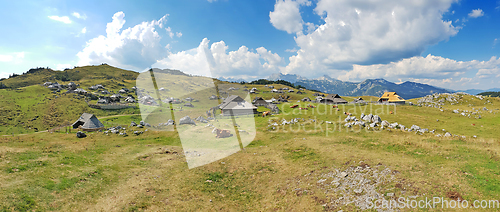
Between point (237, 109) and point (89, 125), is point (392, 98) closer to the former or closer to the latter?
point (237, 109)

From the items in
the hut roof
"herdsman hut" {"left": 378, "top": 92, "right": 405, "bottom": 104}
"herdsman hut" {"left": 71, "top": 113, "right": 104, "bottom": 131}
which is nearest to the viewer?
"herdsman hut" {"left": 71, "top": 113, "right": 104, "bottom": 131}

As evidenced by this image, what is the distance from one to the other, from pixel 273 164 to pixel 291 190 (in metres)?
6.01

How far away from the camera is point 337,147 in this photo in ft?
81.8

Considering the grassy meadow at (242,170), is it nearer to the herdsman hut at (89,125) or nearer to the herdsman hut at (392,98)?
the herdsman hut at (89,125)

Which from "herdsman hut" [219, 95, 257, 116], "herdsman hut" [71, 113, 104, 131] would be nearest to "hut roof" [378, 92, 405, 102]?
"herdsman hut" [219, 95, 257, 116]

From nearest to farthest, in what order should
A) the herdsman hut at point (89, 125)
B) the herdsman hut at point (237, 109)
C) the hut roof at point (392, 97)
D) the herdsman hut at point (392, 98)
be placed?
the herdsman hut at point (89, 125), the herdsman hut at point (237, 109), the herdsman hut at point (392, 98), the hut roof at point (392, 97)

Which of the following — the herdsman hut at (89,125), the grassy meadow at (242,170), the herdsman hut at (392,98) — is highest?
the herdsman hut at (392,98)

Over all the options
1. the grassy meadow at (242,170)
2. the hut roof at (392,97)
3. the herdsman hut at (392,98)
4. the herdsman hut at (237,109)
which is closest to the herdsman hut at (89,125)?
the grassy meadow at (242,170)

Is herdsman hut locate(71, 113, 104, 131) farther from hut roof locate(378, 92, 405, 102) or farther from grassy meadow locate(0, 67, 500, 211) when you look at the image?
hut roof locate(378, 92, 405, 102)

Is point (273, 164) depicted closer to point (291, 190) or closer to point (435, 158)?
point (291, 190)

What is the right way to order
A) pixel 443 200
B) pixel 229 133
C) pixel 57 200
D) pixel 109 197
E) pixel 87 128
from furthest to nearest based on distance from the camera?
pixel 87 128 < pixel 229 133 < pixel 109 197 < pixel 57 200 < pixel 443 200

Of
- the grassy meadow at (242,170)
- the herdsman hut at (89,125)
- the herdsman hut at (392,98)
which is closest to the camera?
the grassy meadow at (242,170)

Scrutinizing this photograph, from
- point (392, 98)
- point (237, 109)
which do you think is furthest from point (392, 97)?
point (237, 109)

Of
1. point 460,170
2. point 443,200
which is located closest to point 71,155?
point 443,200
